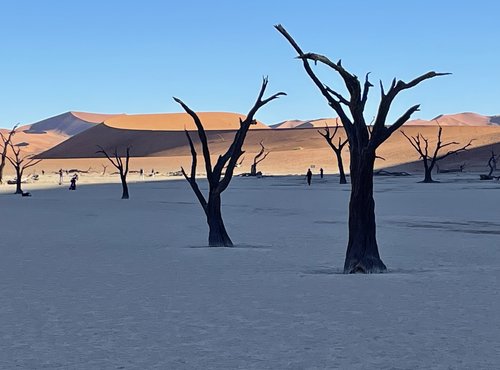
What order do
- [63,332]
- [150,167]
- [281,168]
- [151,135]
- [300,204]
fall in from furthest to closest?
1. [151,135]
2. [150,167]
3. [281,168]
4. [300,204]
5. [63,332]

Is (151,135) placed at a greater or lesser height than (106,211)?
greater

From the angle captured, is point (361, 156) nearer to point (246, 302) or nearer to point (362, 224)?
point (362, 224)

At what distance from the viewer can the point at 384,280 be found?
1059 cm

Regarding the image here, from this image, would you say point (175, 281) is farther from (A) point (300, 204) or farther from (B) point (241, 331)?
(A) point (300, 204)

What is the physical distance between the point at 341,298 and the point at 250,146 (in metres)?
123

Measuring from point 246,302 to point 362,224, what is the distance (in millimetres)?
3206

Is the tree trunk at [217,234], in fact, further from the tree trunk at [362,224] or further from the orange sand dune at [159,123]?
the orange sand dune at [159,123]

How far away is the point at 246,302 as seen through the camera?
8.99 m

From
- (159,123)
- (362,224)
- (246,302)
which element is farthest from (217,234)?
(159,123)

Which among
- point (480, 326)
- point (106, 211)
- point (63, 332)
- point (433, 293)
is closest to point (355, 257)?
point (433, 293)

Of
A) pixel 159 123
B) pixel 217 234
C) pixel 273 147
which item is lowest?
pixel 217 234

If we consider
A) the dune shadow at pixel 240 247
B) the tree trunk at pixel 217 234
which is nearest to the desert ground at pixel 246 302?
the dune shadow at pixel 240 247

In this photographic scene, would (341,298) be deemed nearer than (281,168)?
Yes

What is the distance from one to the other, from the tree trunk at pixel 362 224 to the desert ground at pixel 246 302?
328 mm
